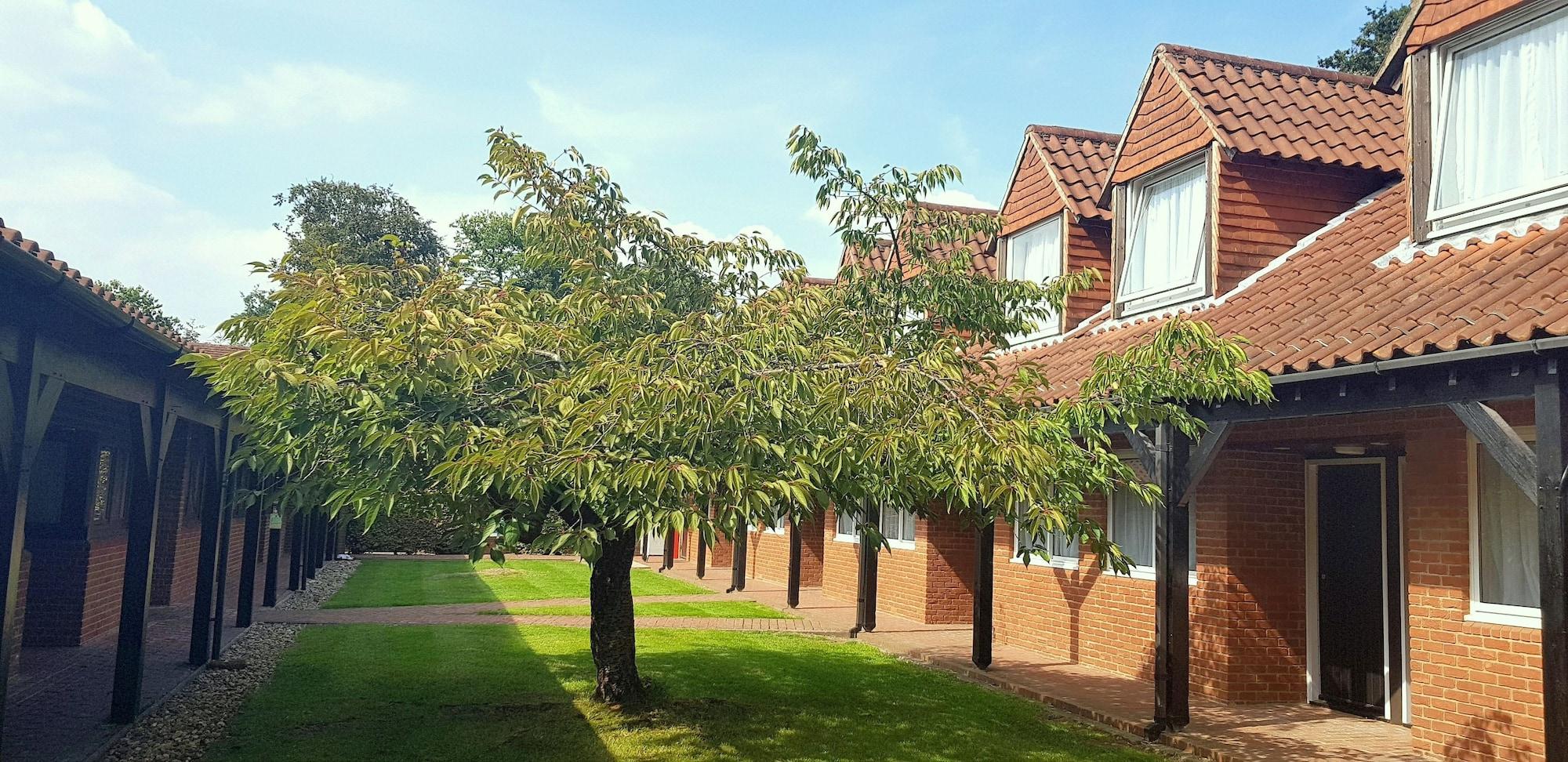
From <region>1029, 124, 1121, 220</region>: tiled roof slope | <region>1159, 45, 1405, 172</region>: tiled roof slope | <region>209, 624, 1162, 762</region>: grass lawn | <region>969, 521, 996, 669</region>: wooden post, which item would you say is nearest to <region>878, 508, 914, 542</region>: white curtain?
<region>209, 624, 1162, 762</region>: grass lawn

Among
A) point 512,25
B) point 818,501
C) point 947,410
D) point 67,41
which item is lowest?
point 818,501

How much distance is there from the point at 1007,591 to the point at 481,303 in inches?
384

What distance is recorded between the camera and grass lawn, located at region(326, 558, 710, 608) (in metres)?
20.6

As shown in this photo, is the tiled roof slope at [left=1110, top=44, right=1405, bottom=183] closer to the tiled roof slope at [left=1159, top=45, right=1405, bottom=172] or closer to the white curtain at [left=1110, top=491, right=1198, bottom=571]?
the tiled roof slope at [left=1159, top=45, right=1405, bottom=172]

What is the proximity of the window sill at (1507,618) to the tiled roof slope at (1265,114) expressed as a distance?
513 centimetres

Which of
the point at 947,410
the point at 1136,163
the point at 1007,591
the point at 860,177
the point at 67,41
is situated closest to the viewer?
the point at 947,410

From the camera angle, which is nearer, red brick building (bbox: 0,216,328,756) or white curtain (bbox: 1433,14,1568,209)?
red brick building (bbox: 0,216,328,756)

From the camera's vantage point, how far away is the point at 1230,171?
11.2m

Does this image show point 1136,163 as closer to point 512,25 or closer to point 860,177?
point 860,177

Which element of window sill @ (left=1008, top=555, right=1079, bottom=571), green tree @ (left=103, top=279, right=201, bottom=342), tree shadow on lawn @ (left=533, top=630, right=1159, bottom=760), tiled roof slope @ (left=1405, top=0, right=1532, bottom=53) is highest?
green tree @ (left=103, top=279, right=201, bottom=342)

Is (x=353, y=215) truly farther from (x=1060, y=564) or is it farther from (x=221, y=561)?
(x=1060, y=564)

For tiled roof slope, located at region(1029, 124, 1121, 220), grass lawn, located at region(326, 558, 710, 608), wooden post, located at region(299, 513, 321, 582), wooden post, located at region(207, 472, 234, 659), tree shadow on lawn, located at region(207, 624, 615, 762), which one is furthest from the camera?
wooden post, located at region(299, 513, 321, 582)

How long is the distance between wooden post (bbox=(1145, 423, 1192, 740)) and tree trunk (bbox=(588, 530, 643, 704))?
174 inches

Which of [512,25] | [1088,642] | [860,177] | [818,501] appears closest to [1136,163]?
[860,177]
